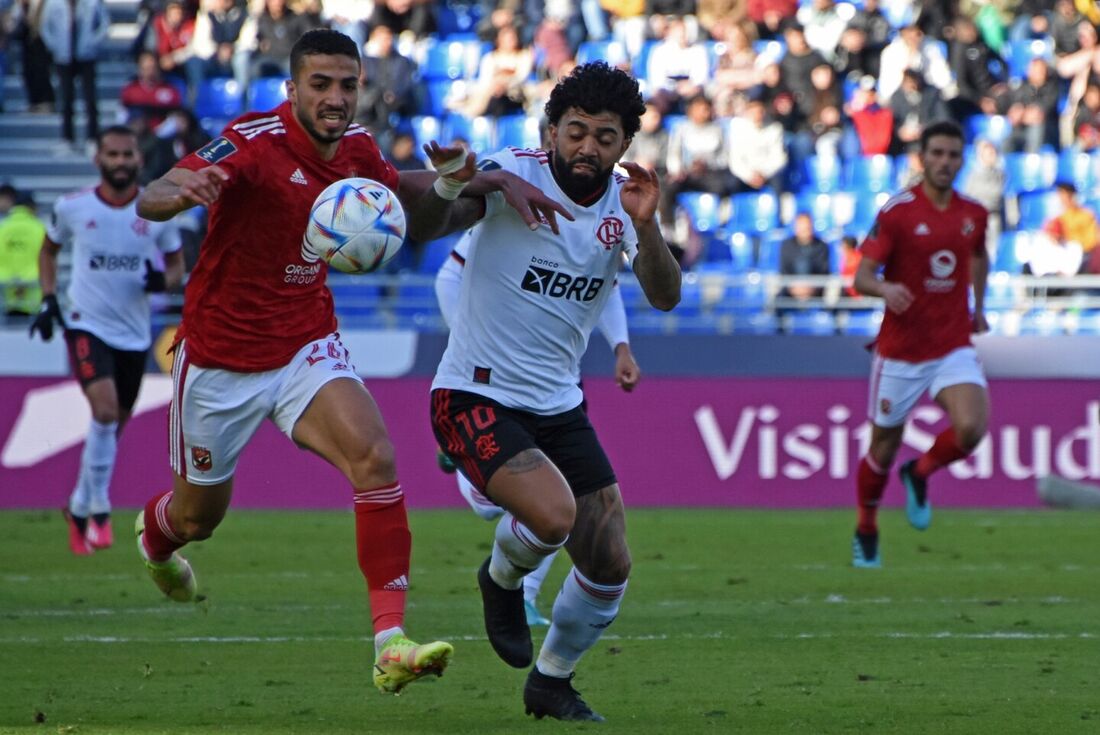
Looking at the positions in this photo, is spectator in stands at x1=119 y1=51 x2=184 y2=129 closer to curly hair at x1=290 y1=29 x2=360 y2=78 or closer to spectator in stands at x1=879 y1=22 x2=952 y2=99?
spectator in stands at x1=879 y1=22 x2=952 y2=99

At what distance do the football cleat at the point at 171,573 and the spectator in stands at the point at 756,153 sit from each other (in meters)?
13.9

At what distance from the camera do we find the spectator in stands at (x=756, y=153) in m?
21.1

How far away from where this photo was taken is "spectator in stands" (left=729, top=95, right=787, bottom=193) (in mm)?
21078

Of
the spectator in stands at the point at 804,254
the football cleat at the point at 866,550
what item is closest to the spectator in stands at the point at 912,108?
the spectator in stands at the point at 804,254

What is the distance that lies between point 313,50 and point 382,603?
2.00 meters

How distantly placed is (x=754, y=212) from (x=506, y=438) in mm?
14917

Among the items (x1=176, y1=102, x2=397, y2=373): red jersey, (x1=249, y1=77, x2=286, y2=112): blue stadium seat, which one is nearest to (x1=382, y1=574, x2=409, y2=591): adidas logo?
(x1=176, y1=102, x2=397, y2=373): red jersey

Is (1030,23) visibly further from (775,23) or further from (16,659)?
(16,659)

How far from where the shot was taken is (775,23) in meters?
23.3

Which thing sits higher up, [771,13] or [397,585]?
[771,13]

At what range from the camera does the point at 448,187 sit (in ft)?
20.7

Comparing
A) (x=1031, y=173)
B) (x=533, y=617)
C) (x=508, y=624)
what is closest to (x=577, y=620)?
(x=508, y=624)

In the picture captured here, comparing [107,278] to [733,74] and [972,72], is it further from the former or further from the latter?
[972,72]

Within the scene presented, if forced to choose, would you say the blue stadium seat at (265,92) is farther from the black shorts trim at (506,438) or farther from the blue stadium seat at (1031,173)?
the black shorts trim at (506,438)
